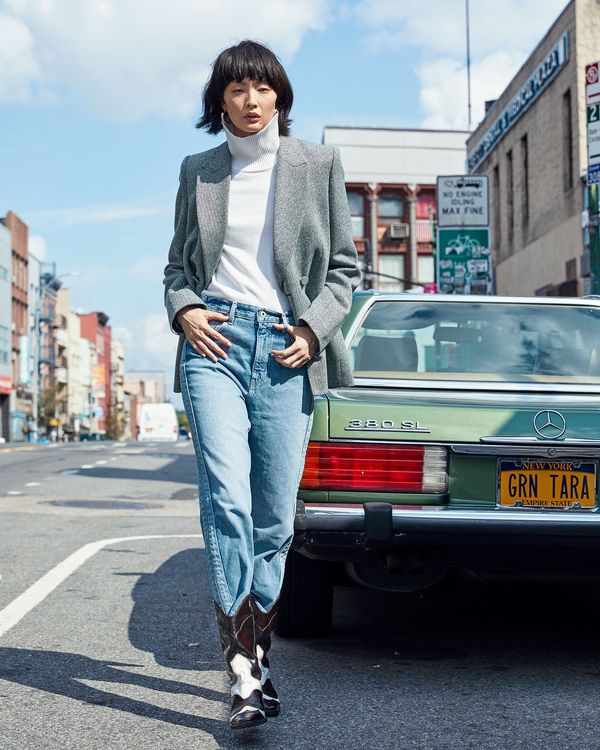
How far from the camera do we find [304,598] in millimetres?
5102

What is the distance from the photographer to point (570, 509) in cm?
444

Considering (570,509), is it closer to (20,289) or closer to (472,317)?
Result: (472,317)

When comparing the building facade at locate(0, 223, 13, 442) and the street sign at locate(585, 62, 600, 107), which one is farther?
the building facade at locate(0, 223, 13, 442)

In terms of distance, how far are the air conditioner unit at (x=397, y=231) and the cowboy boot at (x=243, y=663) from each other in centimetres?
6267

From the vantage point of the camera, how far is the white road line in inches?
232

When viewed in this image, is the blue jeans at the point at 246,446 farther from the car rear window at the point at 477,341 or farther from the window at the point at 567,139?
the window at the point at 567,139

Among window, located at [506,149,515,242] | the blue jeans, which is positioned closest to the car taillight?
the blue jeans

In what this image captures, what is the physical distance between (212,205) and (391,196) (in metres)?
64.0

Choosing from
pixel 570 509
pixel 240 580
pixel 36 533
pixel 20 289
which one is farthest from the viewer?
pixel 20 289

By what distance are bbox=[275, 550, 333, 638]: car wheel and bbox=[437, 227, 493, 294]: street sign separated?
18555mm

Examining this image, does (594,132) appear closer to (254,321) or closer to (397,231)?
(254,321)

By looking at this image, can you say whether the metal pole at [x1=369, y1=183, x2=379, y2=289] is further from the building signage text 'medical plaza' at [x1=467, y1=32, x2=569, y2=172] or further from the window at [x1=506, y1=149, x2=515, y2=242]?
the window at [x1=506, y1=149, x2=515, y2=242]

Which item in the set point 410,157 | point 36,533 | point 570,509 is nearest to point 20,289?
point 410,157

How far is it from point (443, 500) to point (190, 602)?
2.36 meters
